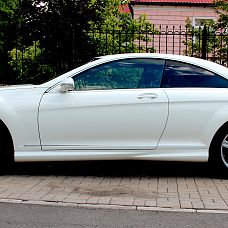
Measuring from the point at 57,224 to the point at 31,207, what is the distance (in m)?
0.63

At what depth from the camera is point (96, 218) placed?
15.4 ft

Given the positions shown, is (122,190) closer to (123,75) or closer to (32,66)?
(123,75)

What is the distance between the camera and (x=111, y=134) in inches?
246

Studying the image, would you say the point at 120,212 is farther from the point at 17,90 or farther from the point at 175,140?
the point at 17,90

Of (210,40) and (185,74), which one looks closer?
(185,74)

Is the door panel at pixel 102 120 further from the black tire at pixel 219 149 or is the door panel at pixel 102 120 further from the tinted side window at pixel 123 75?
the black tire at pixel 219 149

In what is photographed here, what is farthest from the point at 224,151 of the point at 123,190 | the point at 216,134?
the point at 123,190

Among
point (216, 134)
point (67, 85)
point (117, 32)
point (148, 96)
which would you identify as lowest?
point (216, 134)

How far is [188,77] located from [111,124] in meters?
1.20

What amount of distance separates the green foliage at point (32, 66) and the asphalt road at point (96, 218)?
25.5 feet

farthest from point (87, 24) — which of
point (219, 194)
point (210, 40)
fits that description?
point (219, 194)

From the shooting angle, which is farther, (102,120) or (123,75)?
(123,75)

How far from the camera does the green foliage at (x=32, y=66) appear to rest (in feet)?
41.1

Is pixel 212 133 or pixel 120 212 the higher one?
pixel 212 133
